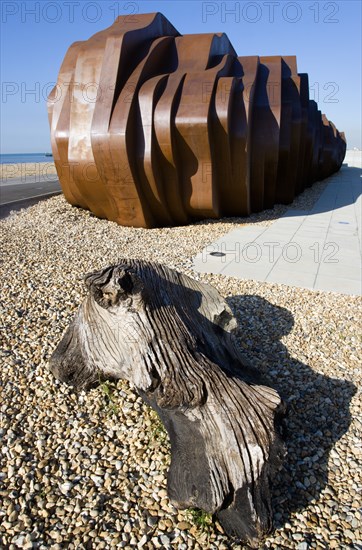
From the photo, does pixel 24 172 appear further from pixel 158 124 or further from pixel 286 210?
pixel 158 124

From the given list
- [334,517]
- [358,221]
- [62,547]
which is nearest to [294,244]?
[358,221]

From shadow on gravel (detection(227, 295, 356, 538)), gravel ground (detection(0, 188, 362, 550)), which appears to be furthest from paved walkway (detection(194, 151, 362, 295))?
shadow on gravel (detection(227, 295, 356, 538))

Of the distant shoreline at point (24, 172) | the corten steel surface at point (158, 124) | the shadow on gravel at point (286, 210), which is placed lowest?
the shadow on gravel at point (286, 210)

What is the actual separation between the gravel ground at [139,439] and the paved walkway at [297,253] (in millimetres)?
736

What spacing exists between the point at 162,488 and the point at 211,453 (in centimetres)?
50

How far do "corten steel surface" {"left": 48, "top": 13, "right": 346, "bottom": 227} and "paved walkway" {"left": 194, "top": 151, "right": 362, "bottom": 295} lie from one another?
1.24m

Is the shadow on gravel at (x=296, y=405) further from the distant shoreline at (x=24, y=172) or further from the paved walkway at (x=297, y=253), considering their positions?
the distant shoreline at (x=24, y=172)

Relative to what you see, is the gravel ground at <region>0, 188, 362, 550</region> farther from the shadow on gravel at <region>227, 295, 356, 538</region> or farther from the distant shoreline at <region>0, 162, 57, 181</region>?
the distant shoreline at <region>0, 162, 57, 181</region>

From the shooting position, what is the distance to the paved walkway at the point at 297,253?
20.9 ft

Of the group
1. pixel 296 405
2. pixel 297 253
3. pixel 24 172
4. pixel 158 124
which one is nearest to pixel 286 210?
pixel 297 253

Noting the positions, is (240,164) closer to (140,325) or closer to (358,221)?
(358,221)

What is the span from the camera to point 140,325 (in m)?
2.74

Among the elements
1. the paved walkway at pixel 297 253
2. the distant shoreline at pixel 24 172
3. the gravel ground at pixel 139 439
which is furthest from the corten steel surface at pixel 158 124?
the distant shoreline at pixel 24 172

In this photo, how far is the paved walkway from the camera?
6355mm
